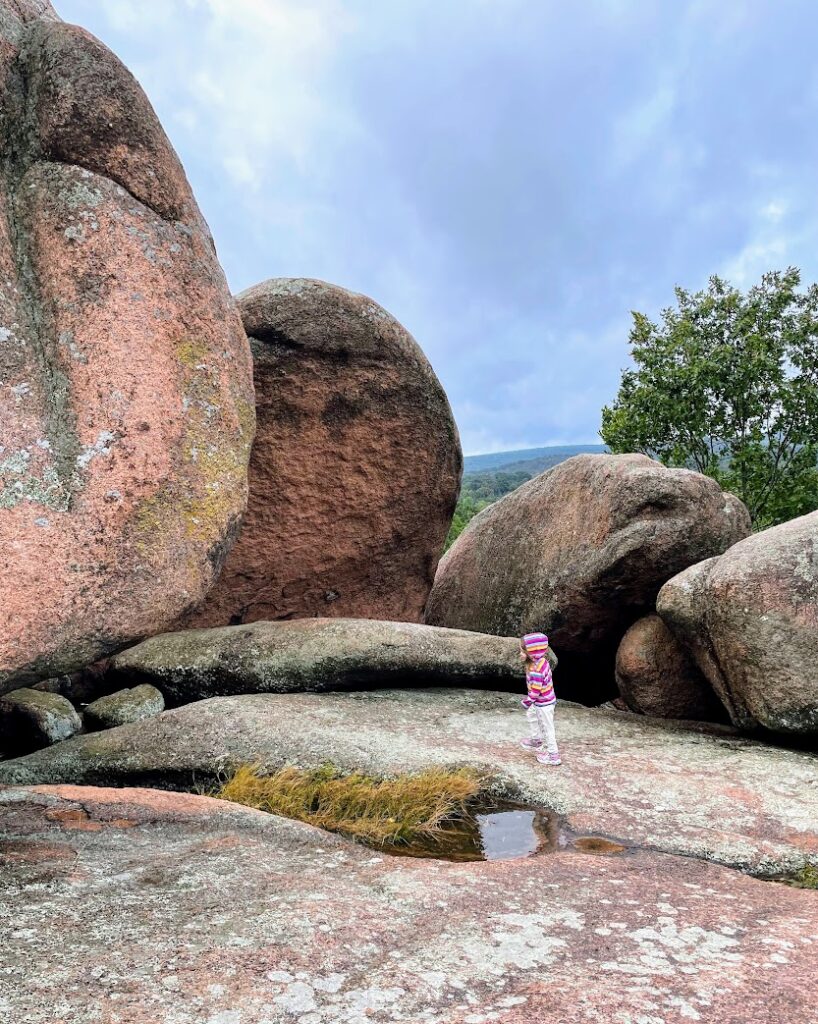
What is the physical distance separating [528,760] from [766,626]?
3.44 metres

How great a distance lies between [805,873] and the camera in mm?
6133

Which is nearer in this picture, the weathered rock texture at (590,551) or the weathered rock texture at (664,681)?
the weathered rock texture at (664,681)

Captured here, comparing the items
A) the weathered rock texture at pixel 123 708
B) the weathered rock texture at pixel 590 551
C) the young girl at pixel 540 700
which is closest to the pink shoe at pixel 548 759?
the young girl at pixel 540 700

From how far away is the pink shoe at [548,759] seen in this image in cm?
833

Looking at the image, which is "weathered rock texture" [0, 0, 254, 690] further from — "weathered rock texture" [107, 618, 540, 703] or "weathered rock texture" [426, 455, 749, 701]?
"weathered rock texture" [426, 455, 749, 701]

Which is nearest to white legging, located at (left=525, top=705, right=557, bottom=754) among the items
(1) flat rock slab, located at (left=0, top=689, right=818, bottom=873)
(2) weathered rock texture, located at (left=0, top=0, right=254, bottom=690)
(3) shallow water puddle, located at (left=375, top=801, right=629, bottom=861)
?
(1) flat rock slab, located at (left=0, top=689, right=818, bottom=873)

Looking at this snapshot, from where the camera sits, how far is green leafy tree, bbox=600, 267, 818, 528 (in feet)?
84.0

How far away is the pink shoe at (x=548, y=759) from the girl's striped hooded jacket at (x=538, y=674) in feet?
1.58

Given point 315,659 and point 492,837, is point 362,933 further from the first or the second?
point 315,659

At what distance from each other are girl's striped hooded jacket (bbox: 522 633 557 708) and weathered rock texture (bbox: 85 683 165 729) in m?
4.66

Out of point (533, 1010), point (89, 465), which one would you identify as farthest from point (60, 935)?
point (89, 465)

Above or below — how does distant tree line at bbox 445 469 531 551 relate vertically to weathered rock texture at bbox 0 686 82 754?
above

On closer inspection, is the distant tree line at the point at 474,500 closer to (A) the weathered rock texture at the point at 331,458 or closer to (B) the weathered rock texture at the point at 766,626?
(A) the weathered rock texture at the point at 331,458

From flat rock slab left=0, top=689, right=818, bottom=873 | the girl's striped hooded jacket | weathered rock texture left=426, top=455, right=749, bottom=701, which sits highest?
weathered rock texture left=426, top=455, right=749, bottom=701
